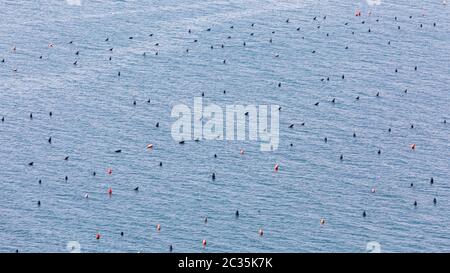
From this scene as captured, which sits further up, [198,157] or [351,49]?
[351,49]

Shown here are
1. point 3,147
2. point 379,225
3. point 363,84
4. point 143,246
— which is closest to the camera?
point 143,246

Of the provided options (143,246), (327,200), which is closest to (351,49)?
(327,200)

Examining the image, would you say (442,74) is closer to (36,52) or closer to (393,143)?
(393,143)

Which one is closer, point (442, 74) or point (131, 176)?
point (131, 176)

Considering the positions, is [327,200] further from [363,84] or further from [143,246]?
[363,84]
